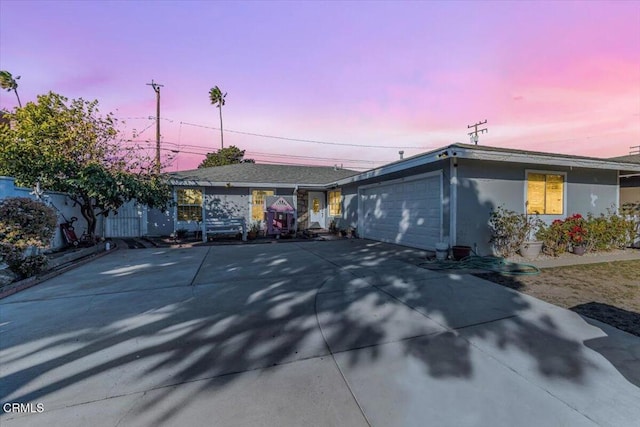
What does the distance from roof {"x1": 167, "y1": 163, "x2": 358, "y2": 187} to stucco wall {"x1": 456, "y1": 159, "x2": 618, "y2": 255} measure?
776 cm

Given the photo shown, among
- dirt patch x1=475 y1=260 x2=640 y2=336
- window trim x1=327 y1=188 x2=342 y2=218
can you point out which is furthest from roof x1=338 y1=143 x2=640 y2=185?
window trim x1=327 y1=188 x2=342 y2=218

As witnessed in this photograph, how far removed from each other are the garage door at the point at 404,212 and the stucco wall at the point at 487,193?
601mm

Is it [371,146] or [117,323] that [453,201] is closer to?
[117,323]

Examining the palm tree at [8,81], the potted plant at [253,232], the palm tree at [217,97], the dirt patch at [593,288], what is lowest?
the dirt patch at [593,288]

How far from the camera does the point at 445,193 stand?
766cm

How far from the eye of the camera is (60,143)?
29.7ft

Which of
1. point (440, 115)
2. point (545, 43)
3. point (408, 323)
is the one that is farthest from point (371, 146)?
point (408, 323)

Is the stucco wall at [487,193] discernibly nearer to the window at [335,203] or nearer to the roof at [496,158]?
the roof at [496,158]

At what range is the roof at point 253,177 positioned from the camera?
1262cm

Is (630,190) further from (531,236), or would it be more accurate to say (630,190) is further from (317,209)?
(317,209)

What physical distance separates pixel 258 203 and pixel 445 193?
29.2 ft

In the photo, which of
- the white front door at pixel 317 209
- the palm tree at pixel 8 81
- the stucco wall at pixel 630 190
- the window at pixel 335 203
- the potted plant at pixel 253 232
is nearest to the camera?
the stucco wall at pixel 630 190

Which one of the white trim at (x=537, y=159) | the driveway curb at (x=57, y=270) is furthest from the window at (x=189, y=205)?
the white trim at (x=537, y=159)

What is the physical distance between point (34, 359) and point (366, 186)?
10686mm
